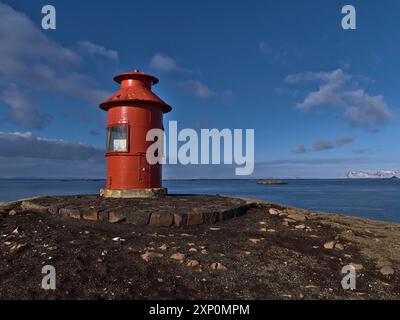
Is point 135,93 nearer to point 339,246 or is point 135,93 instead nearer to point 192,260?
point 192,260

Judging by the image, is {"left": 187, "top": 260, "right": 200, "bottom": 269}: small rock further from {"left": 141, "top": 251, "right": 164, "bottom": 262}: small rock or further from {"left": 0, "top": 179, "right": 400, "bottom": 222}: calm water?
{"left": 0, "top": 179, "right": 400, "bottom": 222}: calm water

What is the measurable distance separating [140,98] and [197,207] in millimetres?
5320

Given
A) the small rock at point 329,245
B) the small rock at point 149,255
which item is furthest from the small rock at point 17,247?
the small rock at point 329,245

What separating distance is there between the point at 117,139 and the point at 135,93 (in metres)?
1.99

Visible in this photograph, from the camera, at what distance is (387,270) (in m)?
6.09

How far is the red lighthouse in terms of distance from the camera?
12266mm

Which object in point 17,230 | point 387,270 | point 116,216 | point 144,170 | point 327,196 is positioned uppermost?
point 144,170

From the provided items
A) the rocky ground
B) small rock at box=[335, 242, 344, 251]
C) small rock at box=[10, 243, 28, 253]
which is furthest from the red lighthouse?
small rock at box=[335, 242, 344, 251]

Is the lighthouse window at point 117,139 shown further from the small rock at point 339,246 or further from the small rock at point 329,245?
the small rock at point 339,246

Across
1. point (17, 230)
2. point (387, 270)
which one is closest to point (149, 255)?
point (17, 230)

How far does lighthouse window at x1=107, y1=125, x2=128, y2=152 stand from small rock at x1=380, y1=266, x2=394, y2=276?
9348 millimetres

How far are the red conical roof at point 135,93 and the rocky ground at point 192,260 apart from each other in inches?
208

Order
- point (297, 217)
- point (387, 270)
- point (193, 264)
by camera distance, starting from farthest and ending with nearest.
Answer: point (297, 217) < point (387, 270) < point (193, 264)
